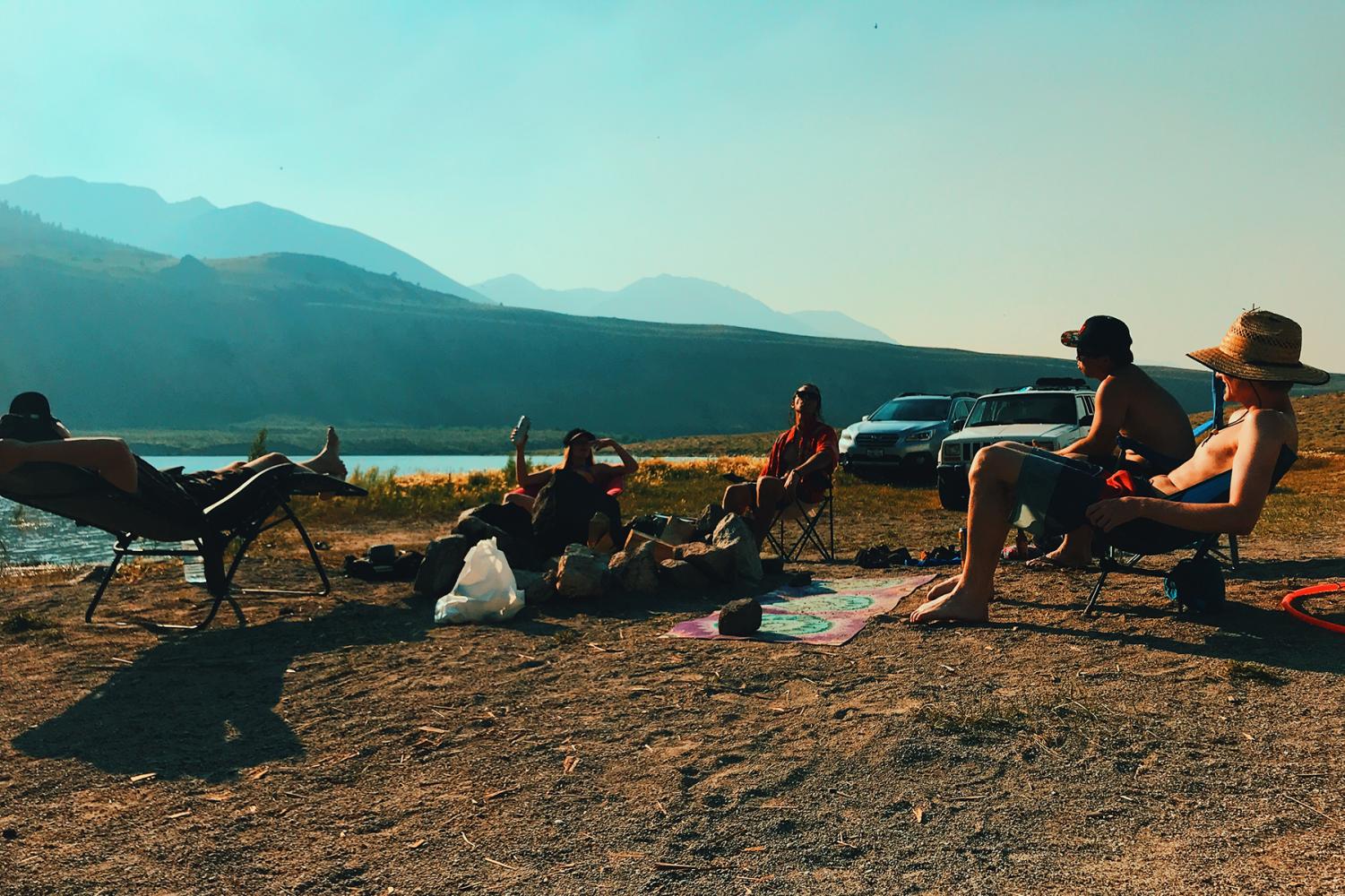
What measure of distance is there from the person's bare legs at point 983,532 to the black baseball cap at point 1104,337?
74 centimetres

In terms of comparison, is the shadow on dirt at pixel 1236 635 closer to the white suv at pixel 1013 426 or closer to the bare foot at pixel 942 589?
the bare foot at pixel 942 589

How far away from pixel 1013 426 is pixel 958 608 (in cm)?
915

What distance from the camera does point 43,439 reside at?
16.8ft

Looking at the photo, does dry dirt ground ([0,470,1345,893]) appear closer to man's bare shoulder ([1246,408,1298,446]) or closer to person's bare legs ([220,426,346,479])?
man's bare shoulder ([1246,408,1298,446])

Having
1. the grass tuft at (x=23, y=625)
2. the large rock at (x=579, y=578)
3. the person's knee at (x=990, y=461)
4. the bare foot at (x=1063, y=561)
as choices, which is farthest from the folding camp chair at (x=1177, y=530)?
the grass tuft at (x=23, y=625)

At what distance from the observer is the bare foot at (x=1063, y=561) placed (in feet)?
19.9

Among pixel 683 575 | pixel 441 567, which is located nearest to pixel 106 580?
pixel 441 567

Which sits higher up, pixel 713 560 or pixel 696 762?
pixel 713 560

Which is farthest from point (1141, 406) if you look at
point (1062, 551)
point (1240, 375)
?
point (1062, 551)

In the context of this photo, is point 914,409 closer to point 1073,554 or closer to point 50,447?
point 1073,554

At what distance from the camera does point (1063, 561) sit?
239 inches

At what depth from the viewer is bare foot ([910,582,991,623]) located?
4.68 metres

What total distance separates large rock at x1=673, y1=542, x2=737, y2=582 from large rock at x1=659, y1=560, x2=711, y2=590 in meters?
0.03

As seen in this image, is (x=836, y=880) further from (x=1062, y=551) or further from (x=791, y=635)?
(x=1062, y=551)
